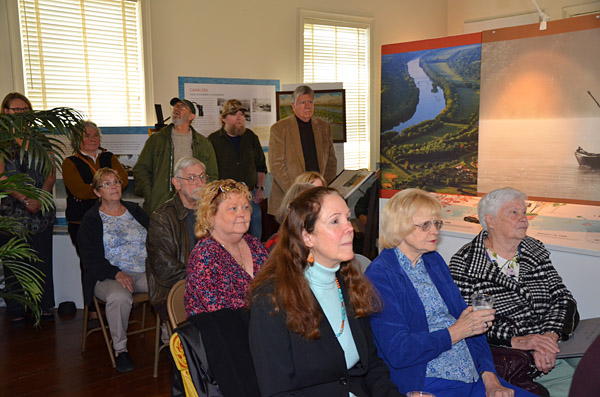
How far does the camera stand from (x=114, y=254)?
4.02 metres

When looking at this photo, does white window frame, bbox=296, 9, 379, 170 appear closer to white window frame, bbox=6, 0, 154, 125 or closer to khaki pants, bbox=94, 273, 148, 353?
white window frame, bbox=6, 0, 154, 125

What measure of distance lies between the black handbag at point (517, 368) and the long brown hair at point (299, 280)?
0.82m

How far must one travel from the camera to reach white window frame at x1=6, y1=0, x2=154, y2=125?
523cm

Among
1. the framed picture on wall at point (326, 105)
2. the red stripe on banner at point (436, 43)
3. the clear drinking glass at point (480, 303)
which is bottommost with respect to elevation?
the clear drinking glass at point (480, 303)

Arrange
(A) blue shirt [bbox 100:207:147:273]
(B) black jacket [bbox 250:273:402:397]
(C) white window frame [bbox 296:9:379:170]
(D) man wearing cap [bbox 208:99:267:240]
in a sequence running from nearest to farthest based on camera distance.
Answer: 1. (B) black jacket [bbox 250:273:402:397]
2. (A) blue shirt [bbox 100:207:147:273]
3. (D) man wearing cap [bbox 208:99:267:240]
4. (C) white window frame [bbox 296:9:379:170]

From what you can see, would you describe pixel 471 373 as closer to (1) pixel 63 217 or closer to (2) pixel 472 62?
(2) pixel 472 62

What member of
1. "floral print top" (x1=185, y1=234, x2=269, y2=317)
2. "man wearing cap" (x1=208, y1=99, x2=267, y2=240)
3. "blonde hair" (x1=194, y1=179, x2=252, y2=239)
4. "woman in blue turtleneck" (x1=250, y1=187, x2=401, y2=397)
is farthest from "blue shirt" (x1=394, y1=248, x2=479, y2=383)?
"man wearing cap" (x1=208, y1=99, x2=267, y2=240)

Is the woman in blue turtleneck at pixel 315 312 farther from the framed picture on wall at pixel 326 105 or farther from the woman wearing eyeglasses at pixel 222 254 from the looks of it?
the framed picture on wall at pixel 326 105

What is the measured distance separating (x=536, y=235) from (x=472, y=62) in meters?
1.30

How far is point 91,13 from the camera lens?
18.8ft

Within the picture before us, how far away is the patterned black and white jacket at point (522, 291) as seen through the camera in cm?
275

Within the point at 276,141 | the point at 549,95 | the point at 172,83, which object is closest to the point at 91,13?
the point at 172,83

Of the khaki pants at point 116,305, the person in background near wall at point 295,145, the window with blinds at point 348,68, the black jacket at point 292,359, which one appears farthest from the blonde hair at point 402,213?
the window with blinds at point 348,68

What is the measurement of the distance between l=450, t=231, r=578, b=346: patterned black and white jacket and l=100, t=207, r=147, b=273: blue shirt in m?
2.35
